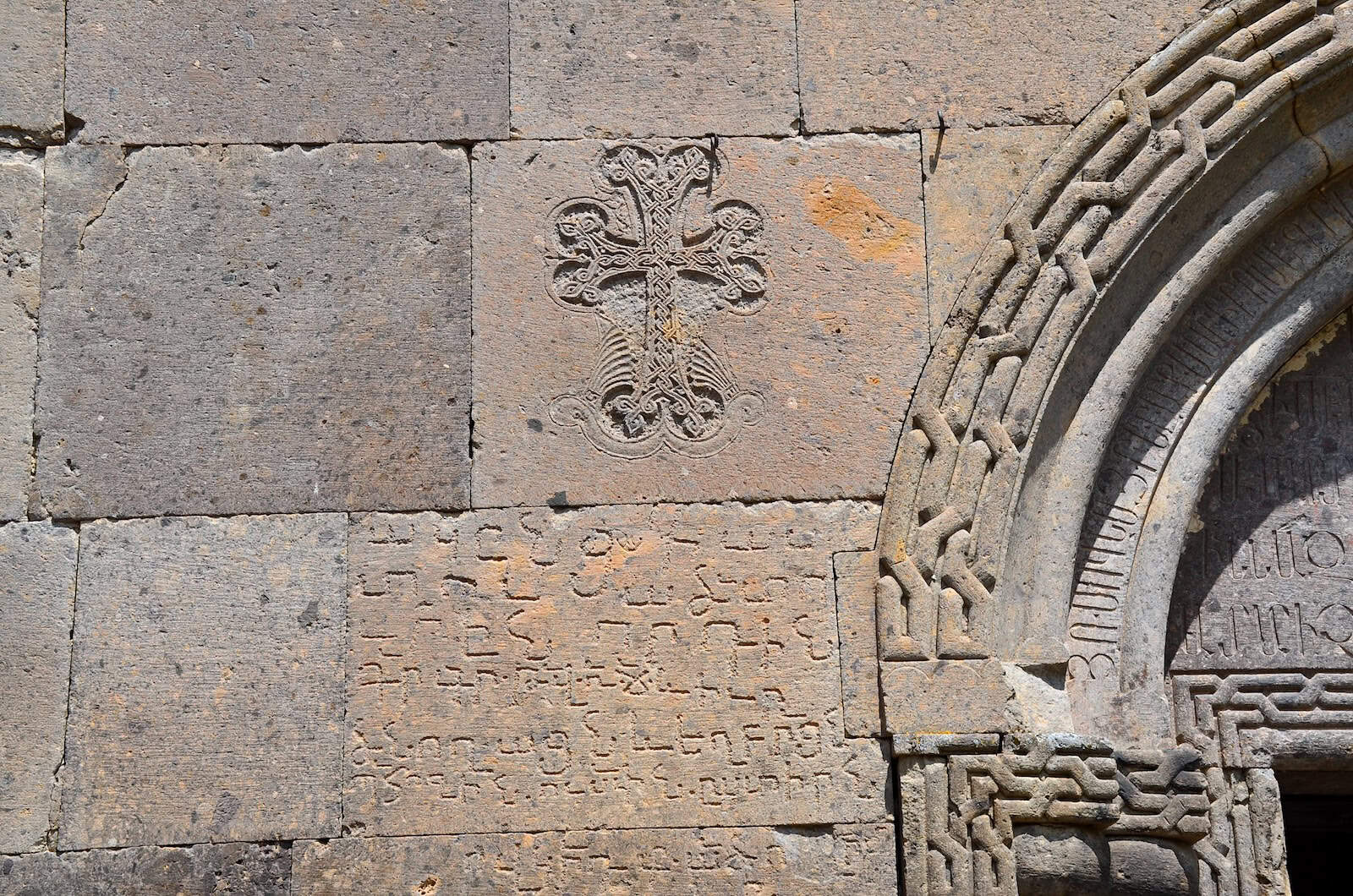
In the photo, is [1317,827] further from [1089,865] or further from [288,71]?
[288,71]

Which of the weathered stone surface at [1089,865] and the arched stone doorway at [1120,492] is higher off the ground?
the arched stone doorway at [1120,492]

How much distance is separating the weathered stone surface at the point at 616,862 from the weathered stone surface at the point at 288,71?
173 centimetres

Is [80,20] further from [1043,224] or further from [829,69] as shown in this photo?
[1043,224]

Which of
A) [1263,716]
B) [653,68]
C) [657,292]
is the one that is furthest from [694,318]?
[1263,716]

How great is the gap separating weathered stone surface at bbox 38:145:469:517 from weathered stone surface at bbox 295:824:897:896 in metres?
0.79

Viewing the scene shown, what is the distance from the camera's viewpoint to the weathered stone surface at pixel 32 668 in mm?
3424

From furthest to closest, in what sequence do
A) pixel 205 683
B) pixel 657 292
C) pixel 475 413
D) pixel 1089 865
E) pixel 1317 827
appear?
1. pixel 1317 827
2. pixel 657 292
3. pixel 475 413
4. pixel 205 683
5. pixel 1089 865

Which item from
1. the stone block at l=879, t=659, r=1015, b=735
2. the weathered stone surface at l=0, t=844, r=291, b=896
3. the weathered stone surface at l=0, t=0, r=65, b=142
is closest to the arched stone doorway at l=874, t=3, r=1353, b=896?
the stone block at l=879, t=659, r=1015, b=735

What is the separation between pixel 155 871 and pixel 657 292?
5.76 ft

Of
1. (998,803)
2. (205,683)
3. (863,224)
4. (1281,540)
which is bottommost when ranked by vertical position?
(998,803)

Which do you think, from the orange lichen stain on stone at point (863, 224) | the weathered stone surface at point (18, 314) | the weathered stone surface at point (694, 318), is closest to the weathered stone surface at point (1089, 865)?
the weathered stone surface at point (694, 318)

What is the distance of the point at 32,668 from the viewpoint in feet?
11.5

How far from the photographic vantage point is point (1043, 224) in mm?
3754

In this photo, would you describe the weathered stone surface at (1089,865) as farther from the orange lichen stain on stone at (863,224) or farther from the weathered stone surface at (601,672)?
the orange lichen stain on stone at (863,224)
